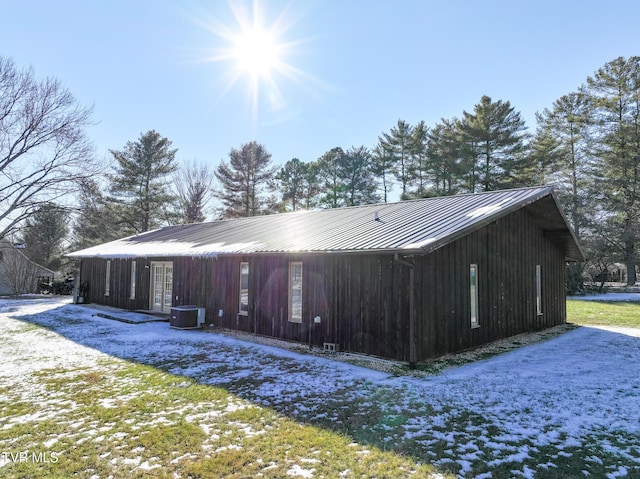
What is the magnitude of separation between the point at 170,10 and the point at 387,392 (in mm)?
10571

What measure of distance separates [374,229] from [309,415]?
522 centimetres

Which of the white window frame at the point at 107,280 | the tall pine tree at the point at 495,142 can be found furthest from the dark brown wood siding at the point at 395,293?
the tall pine tree at the point at 495,142

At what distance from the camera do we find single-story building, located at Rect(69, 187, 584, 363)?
7484 millimetres

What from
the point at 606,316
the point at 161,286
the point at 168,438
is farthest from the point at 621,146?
the point at 168,438

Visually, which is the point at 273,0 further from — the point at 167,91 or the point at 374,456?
the point at 374,456

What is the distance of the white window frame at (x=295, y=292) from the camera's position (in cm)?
915

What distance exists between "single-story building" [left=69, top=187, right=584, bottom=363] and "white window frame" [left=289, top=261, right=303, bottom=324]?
1.1 inches

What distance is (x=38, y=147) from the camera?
20.5 m

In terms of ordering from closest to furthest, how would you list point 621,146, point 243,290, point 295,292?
point 295,292
point 243,290
point 621,146

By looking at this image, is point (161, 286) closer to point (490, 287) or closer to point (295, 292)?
point (295, 292)

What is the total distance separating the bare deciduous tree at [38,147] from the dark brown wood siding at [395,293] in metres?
12.6

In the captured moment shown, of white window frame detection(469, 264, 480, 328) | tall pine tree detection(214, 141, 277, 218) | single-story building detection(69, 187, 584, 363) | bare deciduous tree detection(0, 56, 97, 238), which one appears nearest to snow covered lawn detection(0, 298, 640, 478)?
white window frame detection(469, 264, 480, 328)

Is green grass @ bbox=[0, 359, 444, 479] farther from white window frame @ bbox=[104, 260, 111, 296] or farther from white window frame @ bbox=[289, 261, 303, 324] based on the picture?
white window frame @ bbox=[104, 260, 111, 296]

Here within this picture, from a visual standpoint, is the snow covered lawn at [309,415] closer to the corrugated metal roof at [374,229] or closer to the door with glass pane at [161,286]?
the corrugated metal roof at [374,229]
